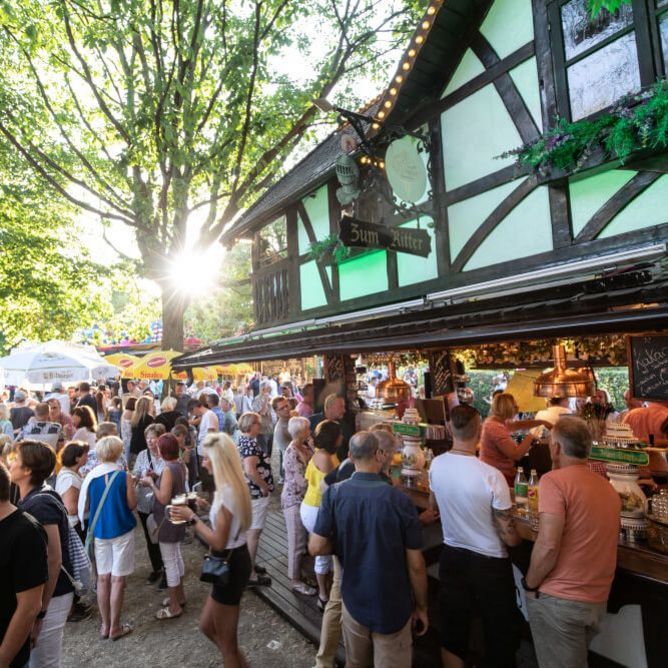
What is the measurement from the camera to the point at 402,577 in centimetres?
275

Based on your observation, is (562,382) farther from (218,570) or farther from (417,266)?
(218,570)

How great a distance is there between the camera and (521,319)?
148 inches

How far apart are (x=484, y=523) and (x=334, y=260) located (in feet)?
20.1

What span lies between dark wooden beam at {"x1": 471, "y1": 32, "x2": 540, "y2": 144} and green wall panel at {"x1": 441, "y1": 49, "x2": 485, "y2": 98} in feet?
0.22

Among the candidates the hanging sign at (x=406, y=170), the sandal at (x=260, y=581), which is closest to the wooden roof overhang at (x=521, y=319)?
the hanging sign at (x=406, y=170)

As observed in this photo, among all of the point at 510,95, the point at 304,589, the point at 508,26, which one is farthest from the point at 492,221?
the point at 304,589

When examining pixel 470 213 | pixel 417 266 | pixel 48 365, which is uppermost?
pixel 470 213

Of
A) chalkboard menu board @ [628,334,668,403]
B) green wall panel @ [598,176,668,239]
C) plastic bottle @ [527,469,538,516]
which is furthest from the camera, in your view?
green wall panel @ [598,176,668,239]

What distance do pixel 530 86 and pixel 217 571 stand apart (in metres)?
6.15

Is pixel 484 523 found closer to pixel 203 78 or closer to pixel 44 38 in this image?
pixel 203 78

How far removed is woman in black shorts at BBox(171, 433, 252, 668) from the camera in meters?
3.05

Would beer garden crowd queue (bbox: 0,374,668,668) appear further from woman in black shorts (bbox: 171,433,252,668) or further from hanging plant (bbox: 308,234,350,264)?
hanging plant (bbox: 308,234,350,264)

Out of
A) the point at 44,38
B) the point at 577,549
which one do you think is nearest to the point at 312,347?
the point at 577,549

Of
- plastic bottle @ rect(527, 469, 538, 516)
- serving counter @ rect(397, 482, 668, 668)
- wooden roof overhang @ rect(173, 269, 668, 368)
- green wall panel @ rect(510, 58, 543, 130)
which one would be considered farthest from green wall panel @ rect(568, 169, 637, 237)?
serving counter @ rect(397, 482, 668, 668)
